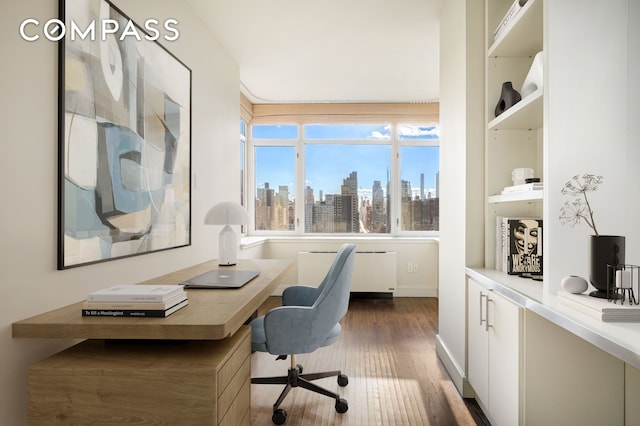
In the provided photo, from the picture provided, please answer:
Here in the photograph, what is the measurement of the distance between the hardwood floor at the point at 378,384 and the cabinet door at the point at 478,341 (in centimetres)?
17

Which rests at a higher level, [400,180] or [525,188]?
[400,180]

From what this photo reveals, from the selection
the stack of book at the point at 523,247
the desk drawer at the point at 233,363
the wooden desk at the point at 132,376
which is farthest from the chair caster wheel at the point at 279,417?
the stack of book at the point at 523,247

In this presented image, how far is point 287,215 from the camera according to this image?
5246mm

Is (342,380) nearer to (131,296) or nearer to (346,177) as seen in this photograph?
(131,296)

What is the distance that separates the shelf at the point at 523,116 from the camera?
1.65 metres

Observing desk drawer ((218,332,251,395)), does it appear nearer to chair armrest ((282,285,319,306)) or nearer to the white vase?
chair armrest ((282,285,319,306))

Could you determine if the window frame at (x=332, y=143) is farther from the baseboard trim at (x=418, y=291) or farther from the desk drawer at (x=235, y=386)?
the desk drawer at (x=235, y=386)

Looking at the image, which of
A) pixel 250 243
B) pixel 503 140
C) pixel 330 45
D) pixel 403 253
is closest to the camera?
pixel 503 140

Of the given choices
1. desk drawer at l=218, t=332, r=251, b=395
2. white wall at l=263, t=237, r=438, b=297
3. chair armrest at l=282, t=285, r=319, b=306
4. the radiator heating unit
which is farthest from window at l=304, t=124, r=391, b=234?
desk drawer at l=218, t=332, r=251, b=395

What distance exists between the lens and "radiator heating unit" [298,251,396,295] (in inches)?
188

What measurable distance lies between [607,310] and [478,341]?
100 cm

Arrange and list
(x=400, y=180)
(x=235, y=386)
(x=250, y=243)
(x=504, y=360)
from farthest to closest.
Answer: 1. (x=400, y=180)
2. (x=250, y=243)
3. (x=504, y=360)
4. (x=235, y=386)

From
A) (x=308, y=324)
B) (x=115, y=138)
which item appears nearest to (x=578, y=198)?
(x=308, y=324)

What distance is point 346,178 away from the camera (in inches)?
205
